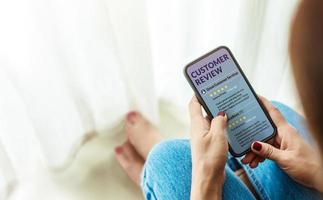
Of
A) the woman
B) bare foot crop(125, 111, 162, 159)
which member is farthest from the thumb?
bare foot crop(125, 111, 162, 159)

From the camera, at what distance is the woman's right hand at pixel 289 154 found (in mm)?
626

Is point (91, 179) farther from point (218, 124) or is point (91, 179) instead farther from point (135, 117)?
point (218, 124)

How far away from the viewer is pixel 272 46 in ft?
2.77

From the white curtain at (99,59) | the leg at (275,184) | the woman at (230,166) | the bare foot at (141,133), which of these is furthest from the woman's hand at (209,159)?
the bare foot at (141,133)

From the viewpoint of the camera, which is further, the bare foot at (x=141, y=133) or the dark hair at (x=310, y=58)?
the bare foot at (x=141, y=133)

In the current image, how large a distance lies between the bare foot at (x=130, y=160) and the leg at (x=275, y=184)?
29 cm

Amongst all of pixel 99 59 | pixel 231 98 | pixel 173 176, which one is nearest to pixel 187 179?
pixel 173 176

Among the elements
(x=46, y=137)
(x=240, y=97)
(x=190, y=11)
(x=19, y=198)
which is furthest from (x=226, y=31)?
(x=19, y=198)

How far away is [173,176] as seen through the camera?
65 cm

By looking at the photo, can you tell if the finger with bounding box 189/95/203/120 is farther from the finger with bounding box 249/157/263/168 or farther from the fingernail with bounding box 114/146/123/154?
the fingernail with bounding box 114/146/123/154

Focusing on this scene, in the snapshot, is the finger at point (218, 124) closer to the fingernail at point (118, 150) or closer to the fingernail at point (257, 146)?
the fingernail at point (257, 146)

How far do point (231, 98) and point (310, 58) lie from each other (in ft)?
0.89

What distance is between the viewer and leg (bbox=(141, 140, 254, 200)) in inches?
25.1

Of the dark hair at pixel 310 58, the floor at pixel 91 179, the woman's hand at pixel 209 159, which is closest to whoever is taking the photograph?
the dark hair at pixel 310 58
